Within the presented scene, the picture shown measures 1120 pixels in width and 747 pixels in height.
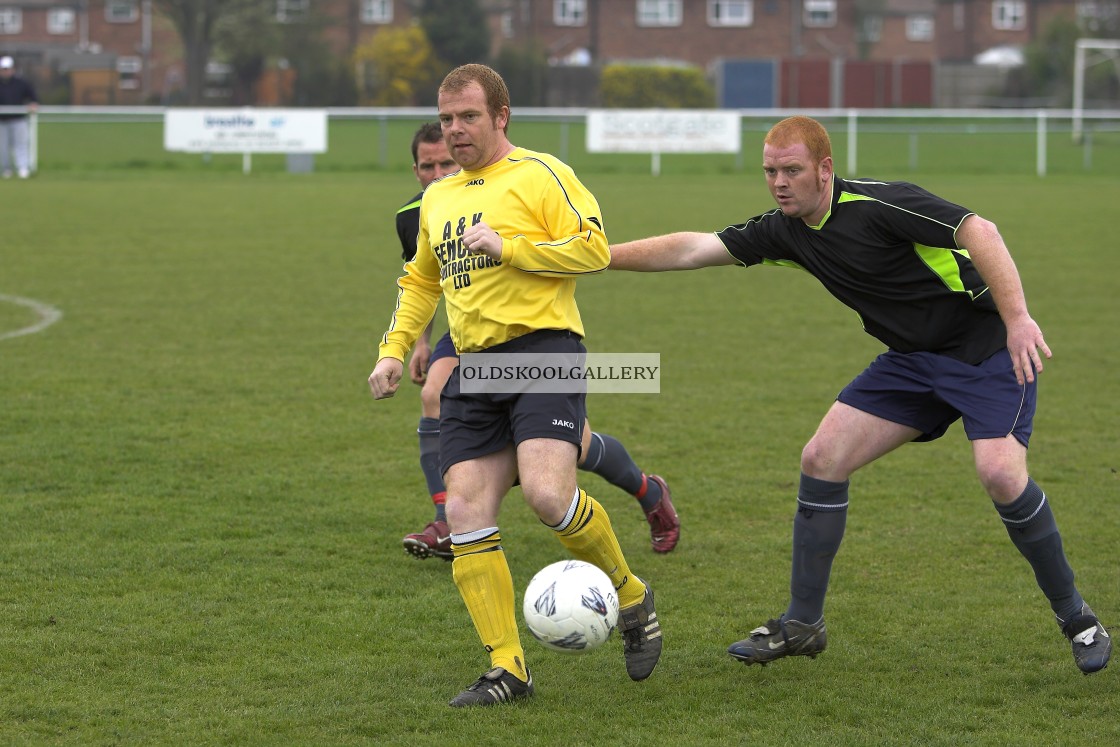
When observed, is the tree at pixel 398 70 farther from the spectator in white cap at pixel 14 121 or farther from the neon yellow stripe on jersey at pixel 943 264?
the neon yellow stripe on jersey at pixel 943 264

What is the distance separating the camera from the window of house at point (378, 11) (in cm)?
6138

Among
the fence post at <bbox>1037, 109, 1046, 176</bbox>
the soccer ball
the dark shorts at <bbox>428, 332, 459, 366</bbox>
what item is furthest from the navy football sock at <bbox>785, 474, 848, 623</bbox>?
the fence post at <bbox>1037, 109, 1046, 176</bbox>

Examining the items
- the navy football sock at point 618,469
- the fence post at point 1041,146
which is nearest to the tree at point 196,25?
the fence post at point 1041,146

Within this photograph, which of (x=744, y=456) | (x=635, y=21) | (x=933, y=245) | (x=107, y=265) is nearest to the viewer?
(x=933, y=245)

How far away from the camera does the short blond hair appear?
13.8 ft

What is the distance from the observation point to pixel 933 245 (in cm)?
417

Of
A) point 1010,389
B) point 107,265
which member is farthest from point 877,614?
point 107,265

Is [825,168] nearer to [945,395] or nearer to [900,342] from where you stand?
[900,342]

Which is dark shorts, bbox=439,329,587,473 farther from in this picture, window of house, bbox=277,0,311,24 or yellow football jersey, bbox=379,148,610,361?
window of house, bbox=277,0,311,24

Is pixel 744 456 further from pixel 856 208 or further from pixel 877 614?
pixel 856 208

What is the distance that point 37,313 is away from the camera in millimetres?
11414

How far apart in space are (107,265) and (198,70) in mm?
36853

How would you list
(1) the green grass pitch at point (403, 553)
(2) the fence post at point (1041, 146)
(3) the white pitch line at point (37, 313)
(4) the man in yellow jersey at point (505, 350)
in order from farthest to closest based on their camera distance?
(2) the fence post at point (1041, 146) < (3) the white pitch line at point (37, 313) < (4) the man in yellow jersey at point (505, 350) < (1) the green grass pitch at point (403, 553)

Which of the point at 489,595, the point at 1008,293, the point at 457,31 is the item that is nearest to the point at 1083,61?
the point at 457,31
